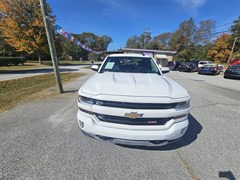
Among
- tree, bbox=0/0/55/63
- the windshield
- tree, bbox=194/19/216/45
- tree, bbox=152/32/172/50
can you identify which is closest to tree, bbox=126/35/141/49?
tree, bbox=152/32/172/50

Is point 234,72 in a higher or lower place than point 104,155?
higher

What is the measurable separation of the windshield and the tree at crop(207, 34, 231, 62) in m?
47.6

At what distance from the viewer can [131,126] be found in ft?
6.68

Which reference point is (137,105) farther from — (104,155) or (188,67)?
(188,67)

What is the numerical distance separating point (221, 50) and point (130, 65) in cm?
4942

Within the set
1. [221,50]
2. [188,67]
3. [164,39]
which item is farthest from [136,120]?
[164,39]

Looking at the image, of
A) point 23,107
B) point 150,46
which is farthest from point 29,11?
point 150,46

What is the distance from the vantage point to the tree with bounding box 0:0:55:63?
2273 centimetres

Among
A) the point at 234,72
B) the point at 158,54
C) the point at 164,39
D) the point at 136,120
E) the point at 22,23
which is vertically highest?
the point at 164,39

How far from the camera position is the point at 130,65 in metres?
4.04

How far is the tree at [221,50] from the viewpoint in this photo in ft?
134

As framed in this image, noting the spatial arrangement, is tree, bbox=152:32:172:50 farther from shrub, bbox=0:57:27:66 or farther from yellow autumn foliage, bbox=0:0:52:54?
shrub, bbox=0:57:27:66

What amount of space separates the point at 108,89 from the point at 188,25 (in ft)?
225

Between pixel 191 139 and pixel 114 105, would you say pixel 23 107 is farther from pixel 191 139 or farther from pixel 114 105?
pixel 191 139
